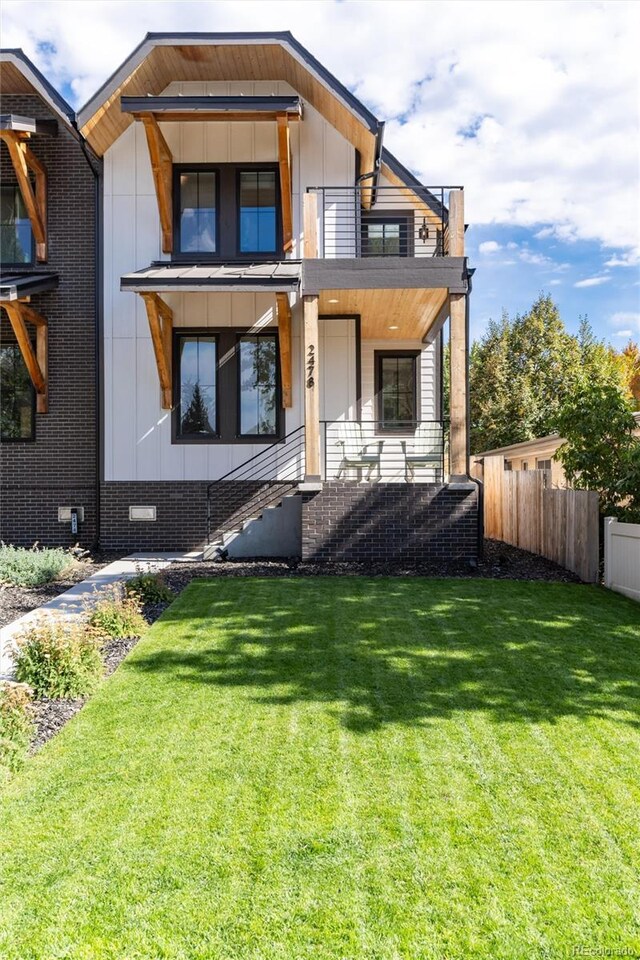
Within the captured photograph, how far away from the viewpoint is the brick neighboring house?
12.9 m

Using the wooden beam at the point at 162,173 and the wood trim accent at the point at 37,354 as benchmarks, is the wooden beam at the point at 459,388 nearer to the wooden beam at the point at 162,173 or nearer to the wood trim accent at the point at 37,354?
the wooden beam at the point at 162,173

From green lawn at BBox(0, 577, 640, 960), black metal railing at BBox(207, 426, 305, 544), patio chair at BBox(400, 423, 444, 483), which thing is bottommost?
green lawn at BBox(0, 577, 640, 960)

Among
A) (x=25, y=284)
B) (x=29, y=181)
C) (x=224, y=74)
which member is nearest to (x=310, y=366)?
(x=25, y=284)

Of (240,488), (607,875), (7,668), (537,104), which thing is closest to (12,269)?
(240,488)

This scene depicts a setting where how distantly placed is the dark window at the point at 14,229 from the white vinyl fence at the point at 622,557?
473 inches

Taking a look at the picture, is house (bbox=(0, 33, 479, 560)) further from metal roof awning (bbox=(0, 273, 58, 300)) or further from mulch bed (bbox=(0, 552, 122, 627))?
mulch bed (bbox=(0, 552, 122, 627))

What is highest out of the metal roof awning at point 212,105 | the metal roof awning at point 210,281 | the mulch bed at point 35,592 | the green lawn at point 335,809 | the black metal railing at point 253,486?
the metal roof awning at point 212,105

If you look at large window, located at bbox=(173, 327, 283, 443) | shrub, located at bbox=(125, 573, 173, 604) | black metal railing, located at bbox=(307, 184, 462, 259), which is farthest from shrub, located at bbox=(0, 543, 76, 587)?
black metal railing, located at bbox=(307, 184, 462, 259)

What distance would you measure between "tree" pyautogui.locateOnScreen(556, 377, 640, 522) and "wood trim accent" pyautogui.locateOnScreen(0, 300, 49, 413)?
32.1 feet

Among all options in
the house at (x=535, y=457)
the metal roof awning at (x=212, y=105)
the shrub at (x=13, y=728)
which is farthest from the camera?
the house at (x=535, y=457)

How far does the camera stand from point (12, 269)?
42.5 feet

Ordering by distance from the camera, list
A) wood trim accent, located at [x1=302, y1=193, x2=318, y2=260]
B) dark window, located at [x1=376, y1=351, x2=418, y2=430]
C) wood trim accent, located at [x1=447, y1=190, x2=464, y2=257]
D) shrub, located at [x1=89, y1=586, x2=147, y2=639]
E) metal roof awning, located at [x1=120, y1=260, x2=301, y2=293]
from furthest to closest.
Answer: dark window, located at [x1=376, y1=351, x2=418, y2=430], metal roof awning, located at [x1=120, y1=260, x2=301, y2=293], wood trim accent, located at [x1=302, y1=193, x2=318, y2=260], wood trim accent, located at [x1=447, y1=190, x2=464, y2=257], shrub, located at [x1=89, y1=586, x2=147, y2=639]

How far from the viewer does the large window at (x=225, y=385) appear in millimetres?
12633

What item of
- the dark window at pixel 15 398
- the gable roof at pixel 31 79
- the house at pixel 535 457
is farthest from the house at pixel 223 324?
the house at pixel 535 457
